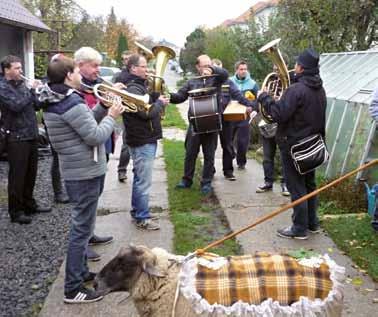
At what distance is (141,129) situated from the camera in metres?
6.02

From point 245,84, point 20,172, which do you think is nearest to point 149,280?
point 20,172

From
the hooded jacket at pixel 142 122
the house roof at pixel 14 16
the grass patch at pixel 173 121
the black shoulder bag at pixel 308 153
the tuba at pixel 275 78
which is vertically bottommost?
the grass patch at pixel 173 121

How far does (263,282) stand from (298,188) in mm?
2870

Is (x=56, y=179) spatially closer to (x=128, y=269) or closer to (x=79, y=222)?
(x=79, y=222)

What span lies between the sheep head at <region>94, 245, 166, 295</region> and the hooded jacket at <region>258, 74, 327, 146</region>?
275 centimetres

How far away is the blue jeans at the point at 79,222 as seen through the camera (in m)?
4.43

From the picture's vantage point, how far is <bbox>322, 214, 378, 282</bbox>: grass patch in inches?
203

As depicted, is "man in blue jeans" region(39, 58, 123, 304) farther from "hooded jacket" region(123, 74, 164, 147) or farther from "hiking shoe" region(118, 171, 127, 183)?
"hiking shoe" region(118, 171, 127, 183)

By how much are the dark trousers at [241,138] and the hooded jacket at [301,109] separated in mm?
3729

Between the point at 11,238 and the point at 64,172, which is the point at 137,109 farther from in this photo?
the point at 11,238

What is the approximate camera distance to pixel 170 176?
365 inches

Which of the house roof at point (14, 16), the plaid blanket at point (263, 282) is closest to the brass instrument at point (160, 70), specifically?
the plaid blanket at point (263, 282)

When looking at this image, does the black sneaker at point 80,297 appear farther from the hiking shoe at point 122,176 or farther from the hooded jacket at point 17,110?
the hiking shoe at point 122,176

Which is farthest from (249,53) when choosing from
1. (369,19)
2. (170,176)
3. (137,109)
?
(137,109)
